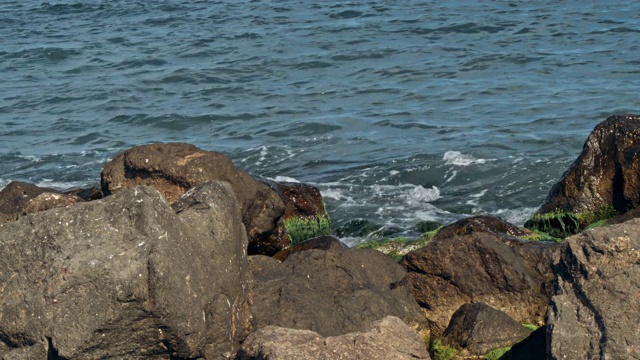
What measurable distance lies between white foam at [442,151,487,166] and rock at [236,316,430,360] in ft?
31.4

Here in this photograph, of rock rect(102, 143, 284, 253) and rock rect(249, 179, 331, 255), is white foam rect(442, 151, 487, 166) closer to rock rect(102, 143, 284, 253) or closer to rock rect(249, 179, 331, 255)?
rock rect(249, 179, 331, 255)

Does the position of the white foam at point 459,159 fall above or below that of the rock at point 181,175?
below

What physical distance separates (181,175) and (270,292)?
7.19 ft

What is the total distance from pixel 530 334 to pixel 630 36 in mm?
17397

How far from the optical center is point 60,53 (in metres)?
25.4

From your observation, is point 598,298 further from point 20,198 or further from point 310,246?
point 20,198

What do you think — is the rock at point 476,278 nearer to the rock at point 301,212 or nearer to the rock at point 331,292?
the rock at point 331,292

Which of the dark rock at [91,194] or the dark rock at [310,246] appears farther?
the dark rock at [91,194]

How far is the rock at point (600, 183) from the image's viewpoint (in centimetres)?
1061

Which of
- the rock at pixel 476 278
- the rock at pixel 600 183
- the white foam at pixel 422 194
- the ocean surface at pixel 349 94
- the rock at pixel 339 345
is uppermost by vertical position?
the rock at pixel 339 345

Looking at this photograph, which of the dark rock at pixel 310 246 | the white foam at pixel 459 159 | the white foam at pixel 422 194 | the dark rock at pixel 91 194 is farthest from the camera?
the white foam at pixel 459 159

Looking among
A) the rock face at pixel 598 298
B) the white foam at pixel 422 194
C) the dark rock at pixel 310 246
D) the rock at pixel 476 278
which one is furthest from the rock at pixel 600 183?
the rock face at pixel 598 298

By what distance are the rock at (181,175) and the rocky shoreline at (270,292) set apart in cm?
139

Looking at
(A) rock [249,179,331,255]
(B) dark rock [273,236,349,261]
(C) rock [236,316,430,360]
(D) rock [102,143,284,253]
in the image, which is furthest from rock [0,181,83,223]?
(C) rock [236,316,430,360]
